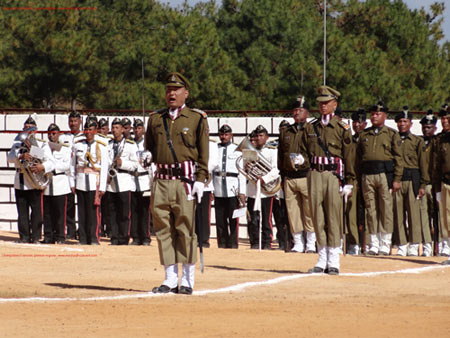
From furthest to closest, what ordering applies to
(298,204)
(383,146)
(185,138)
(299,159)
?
1. (298,204)
2. (383,146)
3. (299,159)
4. (185,138)

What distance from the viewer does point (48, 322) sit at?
9.02 metres

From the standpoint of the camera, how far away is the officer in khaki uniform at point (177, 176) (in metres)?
10.5

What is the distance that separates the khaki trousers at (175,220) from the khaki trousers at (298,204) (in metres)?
5.19

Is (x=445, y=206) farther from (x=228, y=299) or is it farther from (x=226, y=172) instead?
(x=228, y=299)

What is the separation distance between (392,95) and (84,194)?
23679 millimetres

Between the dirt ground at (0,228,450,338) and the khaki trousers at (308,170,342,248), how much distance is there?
0.46m

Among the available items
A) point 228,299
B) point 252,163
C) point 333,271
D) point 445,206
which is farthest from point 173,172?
point 252,163

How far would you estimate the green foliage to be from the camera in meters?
39.0

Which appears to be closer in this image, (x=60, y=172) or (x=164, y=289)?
(x=164, y=289)

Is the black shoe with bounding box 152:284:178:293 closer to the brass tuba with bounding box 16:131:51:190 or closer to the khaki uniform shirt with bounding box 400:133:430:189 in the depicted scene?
the khaki uniform shirt with bounding box 400:133:430:189

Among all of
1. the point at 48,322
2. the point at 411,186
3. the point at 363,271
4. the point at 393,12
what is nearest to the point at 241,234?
the point at 411,186

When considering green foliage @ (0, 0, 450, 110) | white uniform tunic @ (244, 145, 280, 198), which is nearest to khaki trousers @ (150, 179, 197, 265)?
white uniform tunic @ (244, 145, 280, 198)

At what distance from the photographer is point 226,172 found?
17516 millimetres

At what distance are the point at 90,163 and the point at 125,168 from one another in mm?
563
